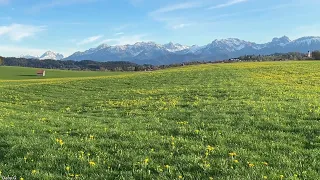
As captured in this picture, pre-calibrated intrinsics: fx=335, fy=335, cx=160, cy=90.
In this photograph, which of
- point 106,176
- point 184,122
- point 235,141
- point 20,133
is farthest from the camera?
point 184,122

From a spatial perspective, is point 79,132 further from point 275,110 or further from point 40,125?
point 275,110

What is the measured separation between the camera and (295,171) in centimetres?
912

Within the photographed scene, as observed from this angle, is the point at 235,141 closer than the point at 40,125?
Yes

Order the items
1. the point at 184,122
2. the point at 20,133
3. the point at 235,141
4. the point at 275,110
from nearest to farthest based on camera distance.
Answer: the point at 235,141 → the point at 20,133 → the point at 184,122 → the point at 275,110

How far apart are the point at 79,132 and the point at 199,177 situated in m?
7.64

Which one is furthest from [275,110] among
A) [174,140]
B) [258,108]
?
[174,140]

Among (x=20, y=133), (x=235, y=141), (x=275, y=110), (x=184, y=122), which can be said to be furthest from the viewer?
(x=275, y=110)

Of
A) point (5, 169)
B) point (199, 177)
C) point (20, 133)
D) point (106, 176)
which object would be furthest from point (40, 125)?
point (199, 177)

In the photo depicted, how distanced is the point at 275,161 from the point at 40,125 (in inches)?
458

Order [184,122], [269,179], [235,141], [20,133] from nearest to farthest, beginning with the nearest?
[269,179], [235,141], [20,133], [184,122]

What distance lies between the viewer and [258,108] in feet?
67.1

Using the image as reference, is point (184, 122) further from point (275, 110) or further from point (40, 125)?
point (40, 125)

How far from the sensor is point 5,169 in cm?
991

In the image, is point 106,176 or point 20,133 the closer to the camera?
point 106,176
